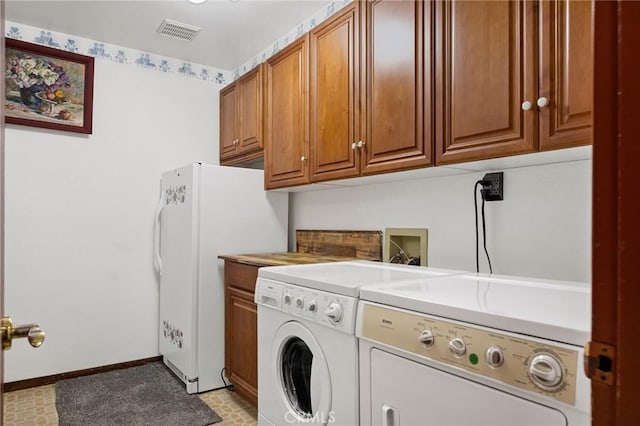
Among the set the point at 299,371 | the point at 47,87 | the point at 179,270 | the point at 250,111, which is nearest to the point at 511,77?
the point at 299,371

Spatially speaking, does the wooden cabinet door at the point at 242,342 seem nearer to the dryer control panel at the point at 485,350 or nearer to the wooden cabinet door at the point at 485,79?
the dryer control panel at the point at 485,350

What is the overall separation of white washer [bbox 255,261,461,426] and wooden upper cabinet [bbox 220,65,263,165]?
4.10 ft

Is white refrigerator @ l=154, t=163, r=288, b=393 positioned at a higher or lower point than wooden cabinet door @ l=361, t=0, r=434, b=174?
lower

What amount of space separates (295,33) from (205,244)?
1528 millimetres

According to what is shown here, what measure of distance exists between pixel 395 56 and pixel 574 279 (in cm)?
113

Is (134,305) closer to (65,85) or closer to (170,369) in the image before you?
(170,369)

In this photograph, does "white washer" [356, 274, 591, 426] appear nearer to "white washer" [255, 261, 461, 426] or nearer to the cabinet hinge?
"white washer" [255, 261, 461, 426]

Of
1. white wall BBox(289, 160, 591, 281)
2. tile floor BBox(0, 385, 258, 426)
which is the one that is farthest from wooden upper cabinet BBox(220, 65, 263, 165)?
tile floor BBox(0, 385, 258, 426)

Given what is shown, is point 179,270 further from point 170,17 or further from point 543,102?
point 543,102

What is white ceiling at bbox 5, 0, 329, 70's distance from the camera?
2398mm

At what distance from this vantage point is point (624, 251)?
15.9 inches

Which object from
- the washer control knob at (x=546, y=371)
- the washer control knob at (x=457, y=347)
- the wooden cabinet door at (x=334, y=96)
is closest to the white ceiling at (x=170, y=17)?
the wooden cabinet door at (x=334, y=96)

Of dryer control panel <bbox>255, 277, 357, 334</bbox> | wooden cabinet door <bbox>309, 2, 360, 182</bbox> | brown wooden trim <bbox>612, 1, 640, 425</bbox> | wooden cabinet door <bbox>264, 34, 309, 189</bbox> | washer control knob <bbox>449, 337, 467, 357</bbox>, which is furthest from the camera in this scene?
wooden cabinet door <bbox>264, 34, 309, 189</bbox>

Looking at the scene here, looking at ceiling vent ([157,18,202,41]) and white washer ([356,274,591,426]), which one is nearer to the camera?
white washer ([356,274,591,426])
